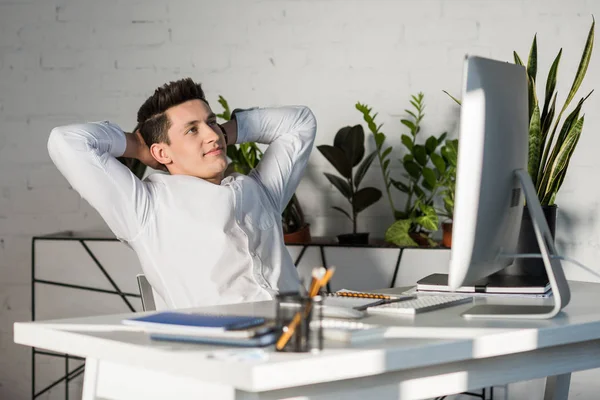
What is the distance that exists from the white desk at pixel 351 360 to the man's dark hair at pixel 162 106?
89 centimetres

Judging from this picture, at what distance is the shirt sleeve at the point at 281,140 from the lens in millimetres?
2646

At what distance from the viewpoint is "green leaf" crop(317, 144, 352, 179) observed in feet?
10.3

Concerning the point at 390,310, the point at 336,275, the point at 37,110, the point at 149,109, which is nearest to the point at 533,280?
the point at 390,310

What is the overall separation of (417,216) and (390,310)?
1.50m

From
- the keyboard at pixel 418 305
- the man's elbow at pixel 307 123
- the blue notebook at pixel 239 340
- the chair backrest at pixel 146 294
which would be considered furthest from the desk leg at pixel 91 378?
the man's elbow at pixel 307 123

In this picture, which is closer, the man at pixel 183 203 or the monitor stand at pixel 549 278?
the monitor stand at pixel 549 278

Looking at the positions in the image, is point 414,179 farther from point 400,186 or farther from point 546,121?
point 546,121

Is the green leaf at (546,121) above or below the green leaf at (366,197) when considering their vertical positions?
above

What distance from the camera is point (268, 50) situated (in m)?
3.50

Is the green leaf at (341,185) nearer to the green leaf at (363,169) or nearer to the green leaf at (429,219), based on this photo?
the green leaf at (363,169)

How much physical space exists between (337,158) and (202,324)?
1832mm

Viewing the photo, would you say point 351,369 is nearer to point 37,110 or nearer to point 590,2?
point 590,2

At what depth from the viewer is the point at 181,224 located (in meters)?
2.36

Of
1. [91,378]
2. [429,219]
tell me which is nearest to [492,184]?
[91,378]
